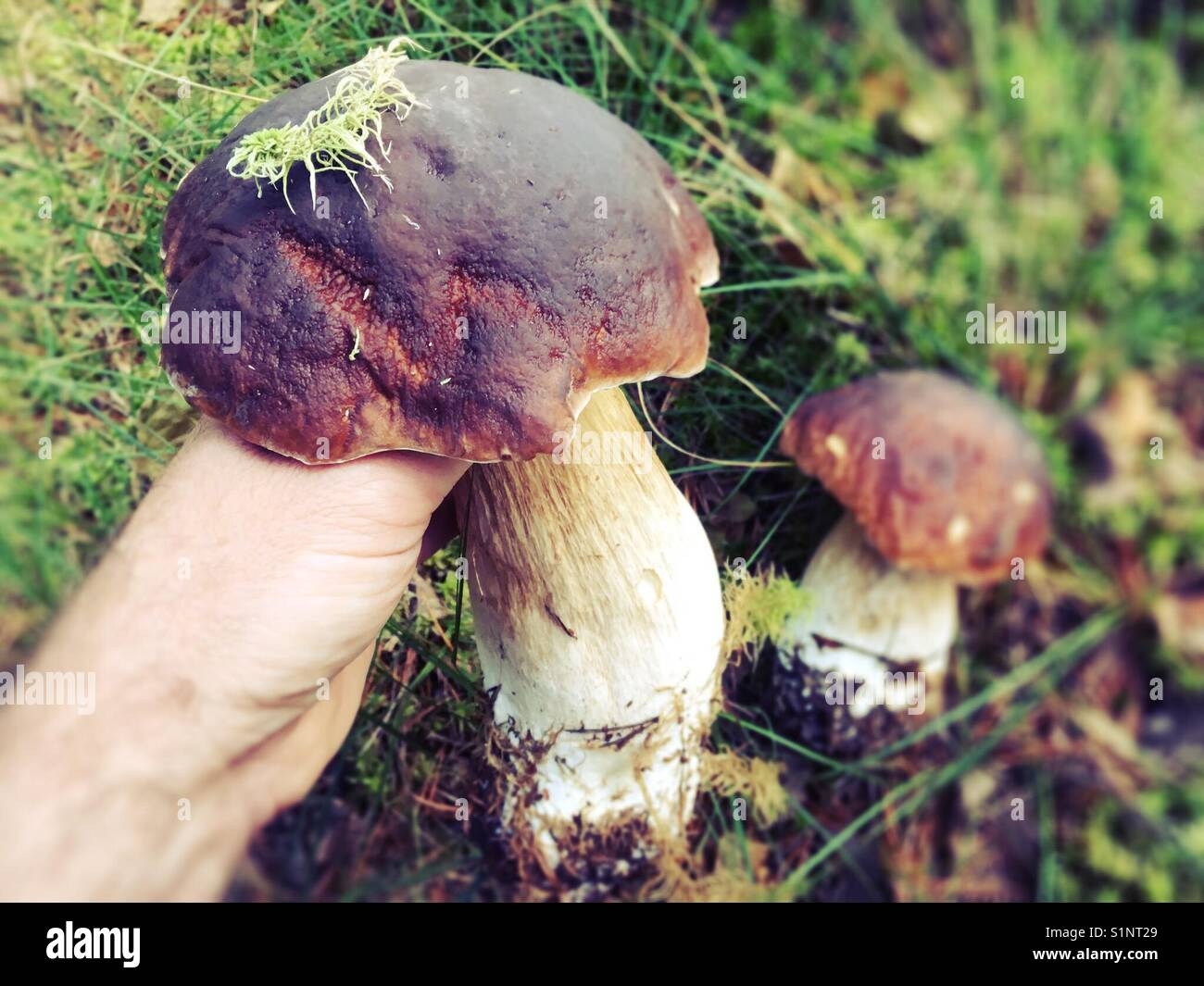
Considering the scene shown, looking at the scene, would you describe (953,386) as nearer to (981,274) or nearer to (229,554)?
(981,274)

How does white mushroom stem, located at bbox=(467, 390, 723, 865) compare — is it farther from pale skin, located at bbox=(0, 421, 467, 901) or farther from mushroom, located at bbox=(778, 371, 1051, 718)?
mushroom, located at bbox=(778, 371, 1051, 718)

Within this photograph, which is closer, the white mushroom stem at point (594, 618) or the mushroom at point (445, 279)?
the mushroom at point (445, 279)

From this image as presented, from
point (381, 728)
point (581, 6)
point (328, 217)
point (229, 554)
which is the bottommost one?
point (381, 728)

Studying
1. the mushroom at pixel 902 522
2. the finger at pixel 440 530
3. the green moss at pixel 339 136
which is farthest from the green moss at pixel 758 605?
the green moss at pixel 339 136

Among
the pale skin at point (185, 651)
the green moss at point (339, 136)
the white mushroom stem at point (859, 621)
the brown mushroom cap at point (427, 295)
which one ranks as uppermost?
the green moss at point (339, 136)

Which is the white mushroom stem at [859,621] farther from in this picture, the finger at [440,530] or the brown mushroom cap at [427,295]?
the brown mushroom cap at [427,295]

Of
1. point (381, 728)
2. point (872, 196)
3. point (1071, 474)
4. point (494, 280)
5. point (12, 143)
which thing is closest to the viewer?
point (494, 280)

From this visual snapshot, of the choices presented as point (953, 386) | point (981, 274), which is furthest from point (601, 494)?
point (981, 274)
